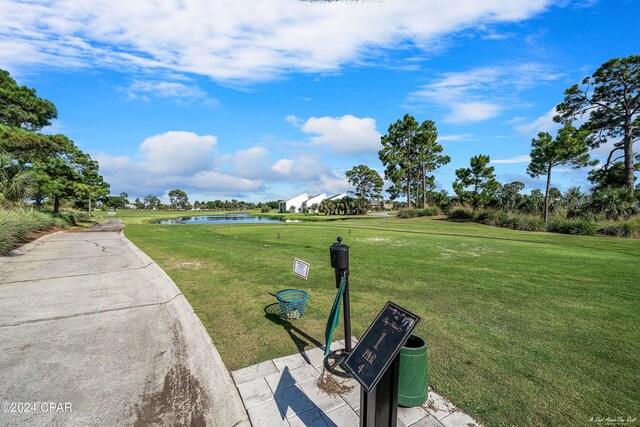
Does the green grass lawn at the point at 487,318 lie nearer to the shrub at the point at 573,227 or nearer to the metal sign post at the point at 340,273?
the metal sign post at the point at 340,273

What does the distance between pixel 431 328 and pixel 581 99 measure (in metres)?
36.2

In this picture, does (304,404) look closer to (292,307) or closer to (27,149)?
(292,307)

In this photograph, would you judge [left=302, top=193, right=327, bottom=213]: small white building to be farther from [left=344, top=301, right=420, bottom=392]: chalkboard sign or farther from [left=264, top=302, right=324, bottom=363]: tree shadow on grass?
[left=344, top=301, right=420, bottom=392]: chalkboard sign

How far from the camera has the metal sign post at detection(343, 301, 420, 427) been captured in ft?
A: 6.11

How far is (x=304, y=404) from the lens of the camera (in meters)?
2.72

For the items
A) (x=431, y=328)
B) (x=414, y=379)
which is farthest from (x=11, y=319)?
(x=431, y=328)

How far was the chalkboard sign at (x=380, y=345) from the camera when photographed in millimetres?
1834

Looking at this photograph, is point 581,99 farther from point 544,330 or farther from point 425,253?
point 544,330

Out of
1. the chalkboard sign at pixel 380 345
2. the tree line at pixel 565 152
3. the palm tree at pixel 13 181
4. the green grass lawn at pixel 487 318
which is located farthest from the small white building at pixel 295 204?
the chalkboard sign at pixel 380 345

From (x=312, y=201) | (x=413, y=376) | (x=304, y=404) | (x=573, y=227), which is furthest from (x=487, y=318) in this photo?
(x=312, y=201)

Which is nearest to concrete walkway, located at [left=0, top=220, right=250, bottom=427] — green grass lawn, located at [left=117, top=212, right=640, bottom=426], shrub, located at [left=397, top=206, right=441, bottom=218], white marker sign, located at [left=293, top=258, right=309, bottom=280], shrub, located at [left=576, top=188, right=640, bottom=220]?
green grass lawn, located at [left=117, top=212, right=640, bottom=426]

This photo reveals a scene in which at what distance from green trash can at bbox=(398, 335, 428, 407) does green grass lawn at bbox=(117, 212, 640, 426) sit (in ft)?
1.32

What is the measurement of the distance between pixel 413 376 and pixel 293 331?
7.06 feet

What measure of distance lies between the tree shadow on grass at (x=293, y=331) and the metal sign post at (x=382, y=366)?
1649mm
